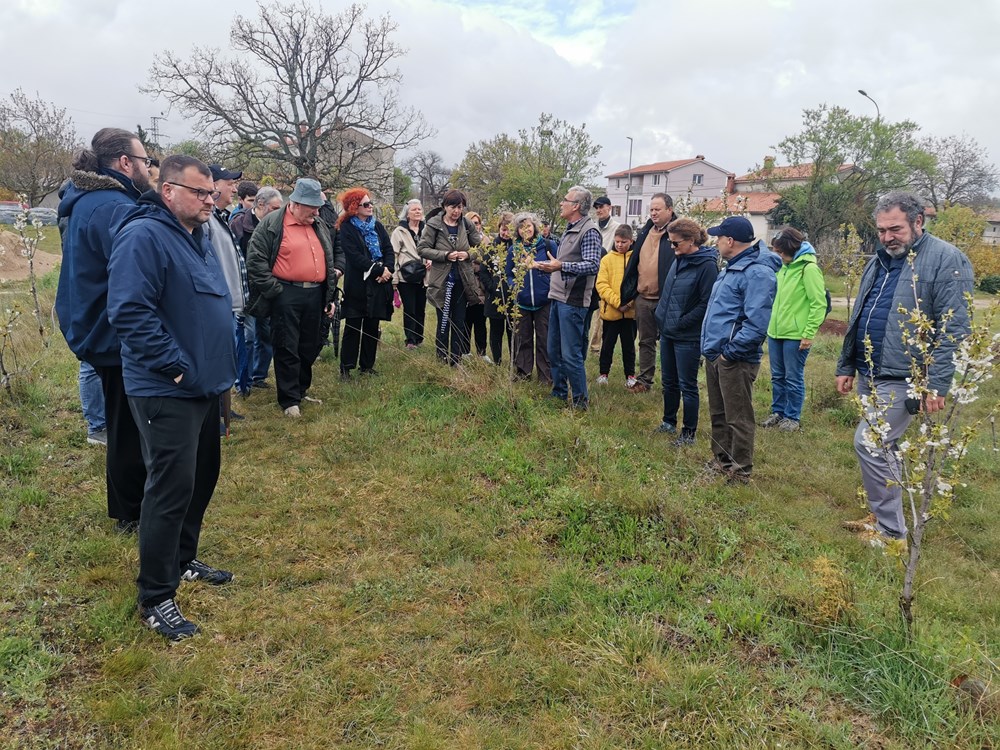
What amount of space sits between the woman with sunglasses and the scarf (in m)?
3.03

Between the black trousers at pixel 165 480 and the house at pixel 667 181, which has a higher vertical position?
the house at pixel 667 181

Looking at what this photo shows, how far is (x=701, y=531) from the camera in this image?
3.65 m

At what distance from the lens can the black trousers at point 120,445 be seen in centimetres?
329

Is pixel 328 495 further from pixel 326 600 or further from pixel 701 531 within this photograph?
pixel 701 531

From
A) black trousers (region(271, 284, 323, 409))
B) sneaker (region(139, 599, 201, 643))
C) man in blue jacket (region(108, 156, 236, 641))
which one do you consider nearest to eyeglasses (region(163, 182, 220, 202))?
man in blue jacket (region(108, 156, 236, 641))

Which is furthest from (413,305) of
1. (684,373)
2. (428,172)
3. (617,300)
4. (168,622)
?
(428,172)

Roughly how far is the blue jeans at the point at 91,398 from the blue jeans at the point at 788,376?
20.0 ft

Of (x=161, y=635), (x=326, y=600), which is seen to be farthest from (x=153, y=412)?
(x=326, y=600)

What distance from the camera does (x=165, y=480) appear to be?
2.62 meters

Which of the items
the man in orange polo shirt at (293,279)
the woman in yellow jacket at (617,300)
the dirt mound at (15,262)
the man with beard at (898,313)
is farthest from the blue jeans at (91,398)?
the dirt mound at (15,262)

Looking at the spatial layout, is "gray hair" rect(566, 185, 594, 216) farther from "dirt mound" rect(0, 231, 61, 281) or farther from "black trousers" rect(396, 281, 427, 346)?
"dirt mound" rect(0, 231, 61, 281)

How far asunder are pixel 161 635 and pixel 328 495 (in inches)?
60.6

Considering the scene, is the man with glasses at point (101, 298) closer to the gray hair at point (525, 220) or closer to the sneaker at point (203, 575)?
the sneaker at point (203, 575)

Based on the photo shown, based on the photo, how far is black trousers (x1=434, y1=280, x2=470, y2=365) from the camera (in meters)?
6.88
